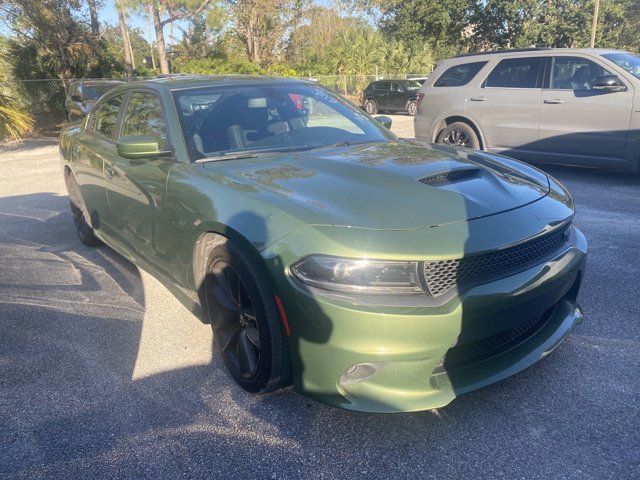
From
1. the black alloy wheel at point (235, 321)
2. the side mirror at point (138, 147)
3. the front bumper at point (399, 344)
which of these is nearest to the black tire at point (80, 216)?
the side mirror at point (138, 147)

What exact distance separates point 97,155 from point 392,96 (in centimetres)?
1927

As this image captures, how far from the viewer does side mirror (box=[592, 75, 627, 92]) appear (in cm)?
662

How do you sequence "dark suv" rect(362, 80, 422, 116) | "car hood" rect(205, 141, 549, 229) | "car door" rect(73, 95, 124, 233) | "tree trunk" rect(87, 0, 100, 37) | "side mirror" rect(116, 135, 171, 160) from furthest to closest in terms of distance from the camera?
1. "dark suv" rect(362, 80, 422, 116)
2. "tree trunk" rect(87, 0, 100, 37)
3. "car door" rect(73, 95, 124, 233)
4. "side mirror" rect(116, 135, 171, 160)
5. "car hood" rect(205, 141, 549, 229)

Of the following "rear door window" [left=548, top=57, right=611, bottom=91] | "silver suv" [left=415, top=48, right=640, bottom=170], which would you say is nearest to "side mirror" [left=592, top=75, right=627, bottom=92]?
"silver suv" [left=415, top=48, right=640, bottom=170]

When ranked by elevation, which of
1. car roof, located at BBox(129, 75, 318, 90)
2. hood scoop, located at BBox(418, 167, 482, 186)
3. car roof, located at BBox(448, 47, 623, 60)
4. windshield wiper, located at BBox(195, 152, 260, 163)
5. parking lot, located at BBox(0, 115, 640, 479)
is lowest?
parking lot, located at BBox(0, 115, 640, 479)

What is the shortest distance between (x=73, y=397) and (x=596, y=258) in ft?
13.2

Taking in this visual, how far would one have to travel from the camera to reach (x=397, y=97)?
21.9 metres

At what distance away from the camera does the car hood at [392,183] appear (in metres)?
2.35

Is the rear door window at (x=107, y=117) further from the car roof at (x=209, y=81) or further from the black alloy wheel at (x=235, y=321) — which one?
the black alloy wheel at (x=235, y=321)

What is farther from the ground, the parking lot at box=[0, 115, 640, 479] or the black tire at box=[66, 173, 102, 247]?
the black tire at box=[66, 173, 102, 247]

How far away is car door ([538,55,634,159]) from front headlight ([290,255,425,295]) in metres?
5.89

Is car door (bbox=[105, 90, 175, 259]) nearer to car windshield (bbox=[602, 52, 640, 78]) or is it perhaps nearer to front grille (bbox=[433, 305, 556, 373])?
front grille (bbox=[433, 305, 556, 373])

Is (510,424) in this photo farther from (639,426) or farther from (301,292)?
(301,292)

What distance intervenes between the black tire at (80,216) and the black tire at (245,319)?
8.38 feet
